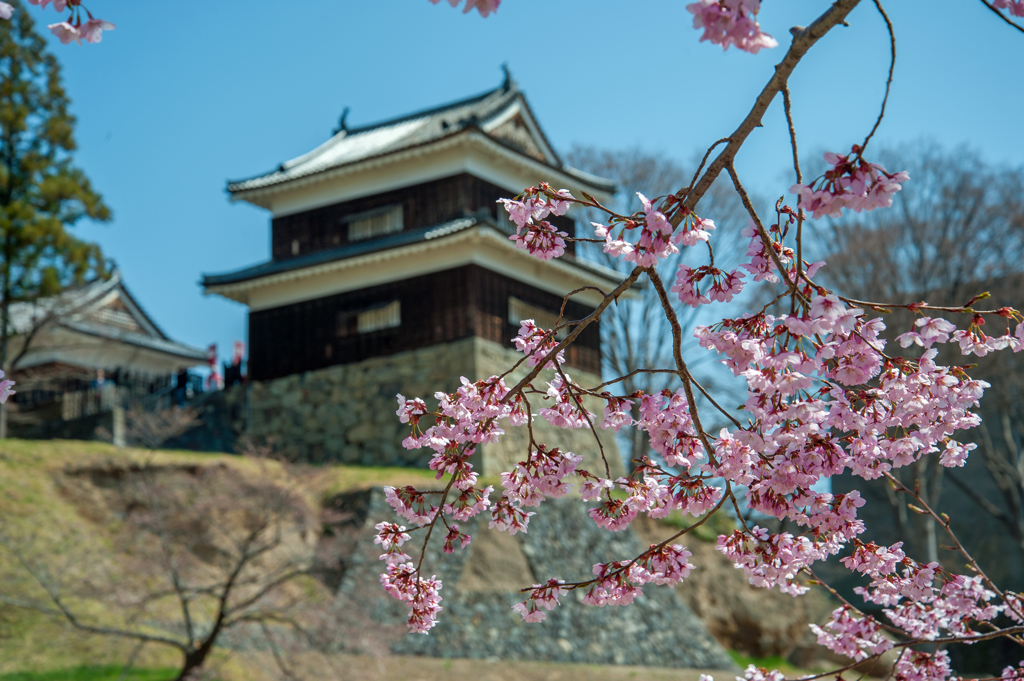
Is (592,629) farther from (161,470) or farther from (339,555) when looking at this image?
(161,470)

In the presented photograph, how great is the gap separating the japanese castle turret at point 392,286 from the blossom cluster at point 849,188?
14667 millimetres

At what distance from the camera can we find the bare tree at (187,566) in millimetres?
10898

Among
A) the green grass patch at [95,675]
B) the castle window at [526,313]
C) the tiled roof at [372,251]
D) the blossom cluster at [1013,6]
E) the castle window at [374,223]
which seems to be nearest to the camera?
the blossom cluster at [1013,6]

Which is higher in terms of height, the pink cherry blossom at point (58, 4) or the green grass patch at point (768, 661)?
the pink cherry blossom at point (58, 4)

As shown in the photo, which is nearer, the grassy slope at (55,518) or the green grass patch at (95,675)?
the green grass patch at (95,675)

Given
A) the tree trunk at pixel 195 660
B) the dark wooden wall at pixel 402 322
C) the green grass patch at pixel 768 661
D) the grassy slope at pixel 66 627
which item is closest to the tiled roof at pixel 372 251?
the dark wooden wall at pixel 402 322

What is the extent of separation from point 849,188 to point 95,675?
1136 centimetres

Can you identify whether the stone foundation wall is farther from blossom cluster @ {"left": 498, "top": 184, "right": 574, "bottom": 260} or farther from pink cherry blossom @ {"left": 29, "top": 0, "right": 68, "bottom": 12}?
pink cherry blossom @ {"left": 29, "top": 0, "right": 68, "bottom": 12}

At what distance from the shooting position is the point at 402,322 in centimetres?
1853

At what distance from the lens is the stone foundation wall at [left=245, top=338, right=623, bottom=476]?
1770 centimetres

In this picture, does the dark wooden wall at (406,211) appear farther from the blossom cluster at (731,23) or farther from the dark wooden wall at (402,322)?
the blossom cluster at (731,23)

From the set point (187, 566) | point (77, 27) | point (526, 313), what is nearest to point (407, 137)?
Answer: point (526, 313)

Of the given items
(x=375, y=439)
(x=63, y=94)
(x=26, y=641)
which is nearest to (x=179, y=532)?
(x=26, y=641)

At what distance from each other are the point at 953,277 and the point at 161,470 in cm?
1537
